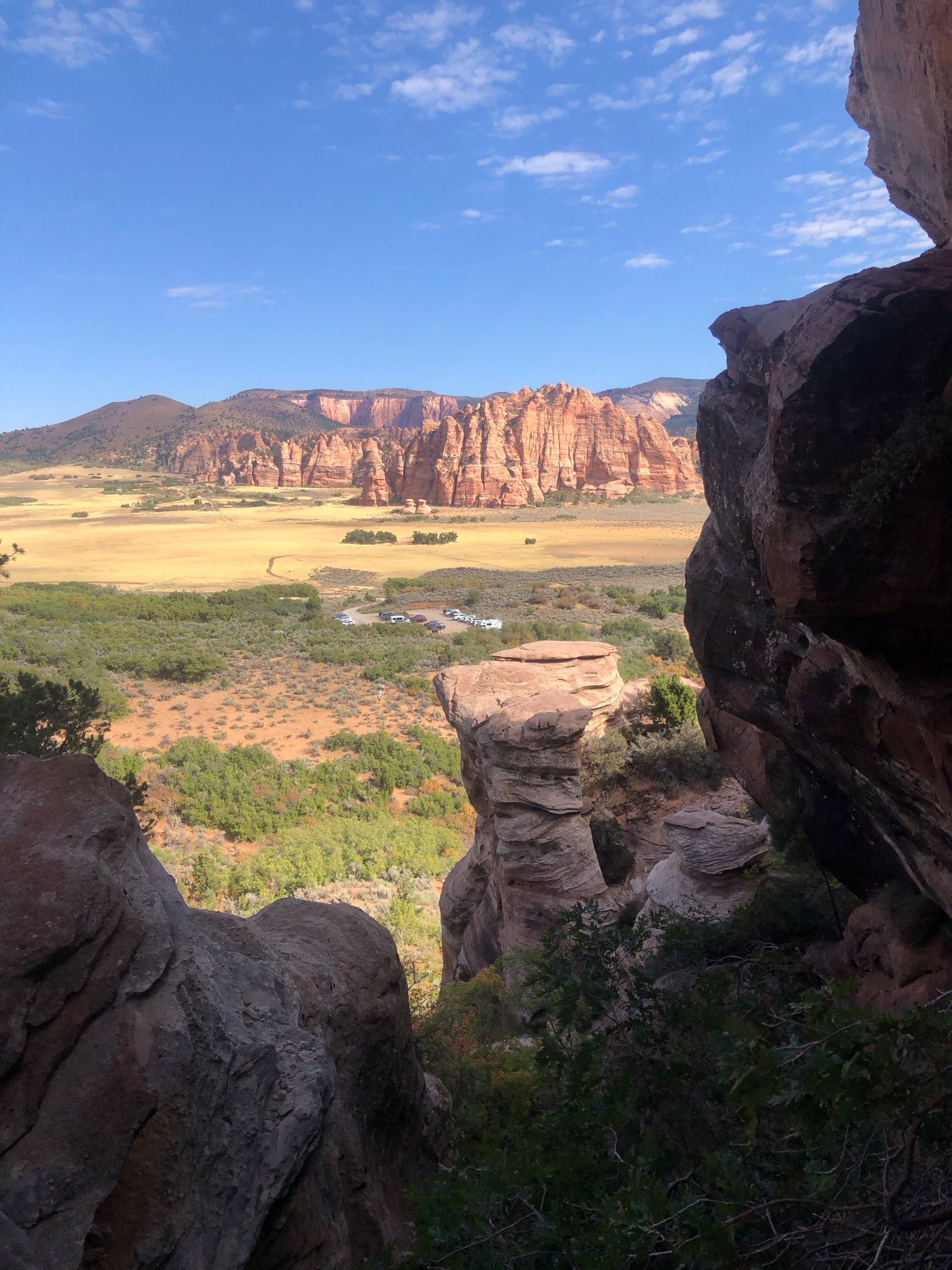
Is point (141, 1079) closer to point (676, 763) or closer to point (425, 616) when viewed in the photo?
point (676, 763)

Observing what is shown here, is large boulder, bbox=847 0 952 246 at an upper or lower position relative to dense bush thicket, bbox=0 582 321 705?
upper

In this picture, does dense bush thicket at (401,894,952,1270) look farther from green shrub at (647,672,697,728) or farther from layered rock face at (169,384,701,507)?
layered rock face at (169,384,701,507)

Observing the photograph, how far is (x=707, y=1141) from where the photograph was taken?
5602 mm

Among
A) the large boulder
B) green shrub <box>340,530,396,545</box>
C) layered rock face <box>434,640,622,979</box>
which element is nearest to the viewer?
the large boulder

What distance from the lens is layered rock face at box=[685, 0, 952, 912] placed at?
431cm

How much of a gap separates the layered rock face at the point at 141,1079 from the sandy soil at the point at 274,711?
19.0 m

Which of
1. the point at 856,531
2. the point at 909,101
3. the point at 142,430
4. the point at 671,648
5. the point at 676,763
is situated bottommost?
the point at 676,763

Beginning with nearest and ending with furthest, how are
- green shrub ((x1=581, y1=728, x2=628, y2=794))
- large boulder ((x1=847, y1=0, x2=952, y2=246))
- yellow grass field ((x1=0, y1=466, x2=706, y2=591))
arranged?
large boulder ((x1=847, y1=0, x2=952, y2=246))
green shrub ((x1=581, y1=728, x2=628, y2=794))
yellow grass field ((x1=0, y1=466, x2=706, y2=591))

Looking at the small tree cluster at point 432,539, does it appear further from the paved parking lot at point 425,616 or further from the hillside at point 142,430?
the hillside at point 142,430

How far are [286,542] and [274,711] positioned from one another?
50.2 metres

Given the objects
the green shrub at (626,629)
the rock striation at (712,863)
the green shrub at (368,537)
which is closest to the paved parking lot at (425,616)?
the green shrub at (626,629)

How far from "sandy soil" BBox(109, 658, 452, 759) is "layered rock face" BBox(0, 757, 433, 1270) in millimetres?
18986

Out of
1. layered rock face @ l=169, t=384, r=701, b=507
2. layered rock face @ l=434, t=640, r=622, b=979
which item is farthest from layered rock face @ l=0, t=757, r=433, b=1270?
layered rock face @ l=169, t=384, r=701, b=507

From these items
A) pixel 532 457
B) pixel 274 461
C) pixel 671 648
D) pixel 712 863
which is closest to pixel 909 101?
pixel 712 863
